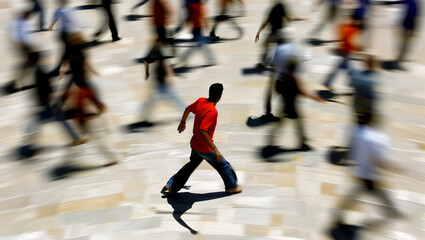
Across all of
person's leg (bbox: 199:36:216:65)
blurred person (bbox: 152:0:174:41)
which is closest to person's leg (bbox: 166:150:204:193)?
blurred person (bbox: 152:0:174:41)

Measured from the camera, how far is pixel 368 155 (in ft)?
17.7

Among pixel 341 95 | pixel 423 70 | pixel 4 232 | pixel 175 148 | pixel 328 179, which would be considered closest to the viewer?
pixel 4 232

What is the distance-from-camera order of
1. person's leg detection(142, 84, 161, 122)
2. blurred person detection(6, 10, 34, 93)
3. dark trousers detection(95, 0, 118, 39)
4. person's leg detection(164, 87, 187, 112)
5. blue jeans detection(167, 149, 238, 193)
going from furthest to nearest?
dark trousers detection(95, 0, 118, 39) < blurred person detection(6, 10, 34, 93) < person's leg detection(142, 84, 161, 122) < person's leg detection(164, 87, 187, 112) < blue jeans detection(167, 149, 238, 193)

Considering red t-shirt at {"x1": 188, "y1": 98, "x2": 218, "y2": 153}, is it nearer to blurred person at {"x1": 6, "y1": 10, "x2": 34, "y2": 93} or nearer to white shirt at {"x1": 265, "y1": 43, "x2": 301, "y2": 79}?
white shirt at {"x1": 265, "y1": 43, "x2": 301, "y2": 79}

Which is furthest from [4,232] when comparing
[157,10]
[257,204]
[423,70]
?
[423,70]

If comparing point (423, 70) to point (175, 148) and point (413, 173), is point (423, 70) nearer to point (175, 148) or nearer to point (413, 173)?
point (413, 173)

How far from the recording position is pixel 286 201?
648cm

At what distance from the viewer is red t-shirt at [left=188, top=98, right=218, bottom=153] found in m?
6.00

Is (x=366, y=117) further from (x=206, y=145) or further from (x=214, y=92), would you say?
(x=206, y=145)

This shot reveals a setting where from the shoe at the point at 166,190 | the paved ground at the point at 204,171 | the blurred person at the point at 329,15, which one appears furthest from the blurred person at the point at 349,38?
the shoe at the point at 166,190

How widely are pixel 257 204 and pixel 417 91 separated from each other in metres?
4.44

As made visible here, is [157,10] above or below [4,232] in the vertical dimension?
above

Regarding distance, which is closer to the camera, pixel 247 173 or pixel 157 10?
pixel 247 173

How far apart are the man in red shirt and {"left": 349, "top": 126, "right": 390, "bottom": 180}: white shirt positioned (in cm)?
150
